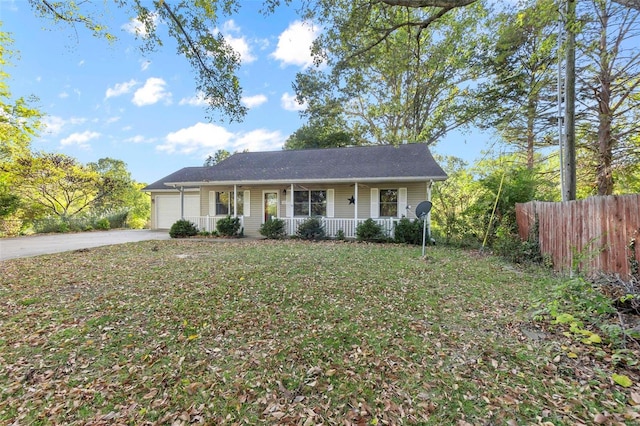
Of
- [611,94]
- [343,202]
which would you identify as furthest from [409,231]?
[611,94]

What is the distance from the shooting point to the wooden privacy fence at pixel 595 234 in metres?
3.98

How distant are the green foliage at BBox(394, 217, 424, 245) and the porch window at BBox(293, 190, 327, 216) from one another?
3.73 meters

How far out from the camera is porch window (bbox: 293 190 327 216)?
1333 cm

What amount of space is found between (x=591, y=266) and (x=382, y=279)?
3.52 metres

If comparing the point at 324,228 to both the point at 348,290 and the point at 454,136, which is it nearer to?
the point at 348,290

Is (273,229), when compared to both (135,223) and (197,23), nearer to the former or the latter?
(197,23)

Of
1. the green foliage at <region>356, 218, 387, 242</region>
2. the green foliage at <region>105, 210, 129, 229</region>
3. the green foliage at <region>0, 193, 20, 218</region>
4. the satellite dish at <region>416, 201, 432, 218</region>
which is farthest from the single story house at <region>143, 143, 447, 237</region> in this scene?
the green foliage at <region>0, 193, 20, 218</region>

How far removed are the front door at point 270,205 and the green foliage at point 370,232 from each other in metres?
4.72

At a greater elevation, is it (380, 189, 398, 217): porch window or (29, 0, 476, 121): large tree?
(29, 0, 476, 121): large tree

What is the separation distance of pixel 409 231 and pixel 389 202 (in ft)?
6.72

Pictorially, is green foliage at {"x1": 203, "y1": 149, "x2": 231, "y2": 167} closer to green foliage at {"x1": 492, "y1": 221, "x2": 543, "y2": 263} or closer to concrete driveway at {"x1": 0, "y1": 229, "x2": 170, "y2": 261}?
concrete driveway at {"x1": 0, "y1": 229, "x2": 170, "y2": 261}

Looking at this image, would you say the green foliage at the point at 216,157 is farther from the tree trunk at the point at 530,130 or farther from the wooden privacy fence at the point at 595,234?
the wooden privacy fence at the point at 595,234

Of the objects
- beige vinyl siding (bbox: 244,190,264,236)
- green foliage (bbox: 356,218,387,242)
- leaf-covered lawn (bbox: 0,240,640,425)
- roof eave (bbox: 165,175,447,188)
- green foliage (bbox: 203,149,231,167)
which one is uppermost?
green foliage (bbox: 203,149,231,167)

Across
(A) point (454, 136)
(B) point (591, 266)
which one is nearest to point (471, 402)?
(B) point (591, 266)
